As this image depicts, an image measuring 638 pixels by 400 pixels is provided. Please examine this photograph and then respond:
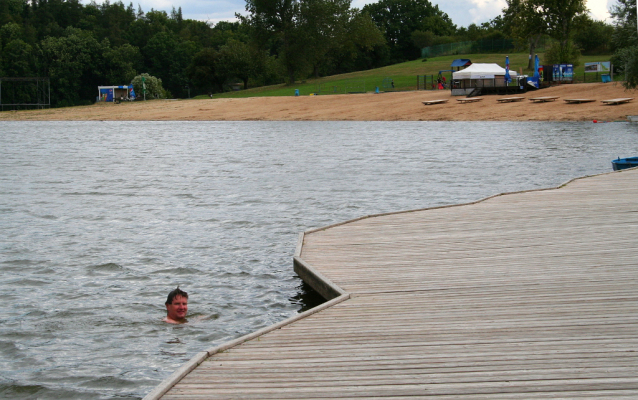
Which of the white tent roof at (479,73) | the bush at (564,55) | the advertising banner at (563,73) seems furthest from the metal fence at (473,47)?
the white tent roof at (479,73)

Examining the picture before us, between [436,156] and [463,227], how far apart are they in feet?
55.4

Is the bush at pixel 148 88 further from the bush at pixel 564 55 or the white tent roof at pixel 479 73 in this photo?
the bush at pixel 564 55

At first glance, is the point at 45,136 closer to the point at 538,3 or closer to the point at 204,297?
the point at 204,297

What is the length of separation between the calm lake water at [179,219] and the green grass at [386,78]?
126 feet

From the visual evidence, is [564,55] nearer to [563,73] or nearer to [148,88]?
[563,73]

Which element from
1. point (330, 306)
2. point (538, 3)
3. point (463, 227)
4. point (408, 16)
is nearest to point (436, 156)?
point (463, 227)

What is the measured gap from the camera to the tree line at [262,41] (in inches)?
3371

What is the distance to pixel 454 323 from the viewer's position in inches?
239

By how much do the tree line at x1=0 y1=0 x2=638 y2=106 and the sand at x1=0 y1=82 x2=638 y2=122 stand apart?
20424mm

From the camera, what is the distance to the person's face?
27.2ft

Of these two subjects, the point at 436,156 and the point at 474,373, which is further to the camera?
the point at 436,156

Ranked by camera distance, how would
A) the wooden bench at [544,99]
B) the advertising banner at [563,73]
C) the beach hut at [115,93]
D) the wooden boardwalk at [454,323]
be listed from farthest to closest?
the beach hut at [115,93] < the advertising banner at [563,73] < the wooden bench at [544,99] < the wooden boardwalk at [454,323]

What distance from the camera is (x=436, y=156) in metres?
27.0

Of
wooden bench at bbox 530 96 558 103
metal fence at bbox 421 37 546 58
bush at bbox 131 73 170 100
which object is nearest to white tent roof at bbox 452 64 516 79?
wooden bench at bbox 530 96 558 103
